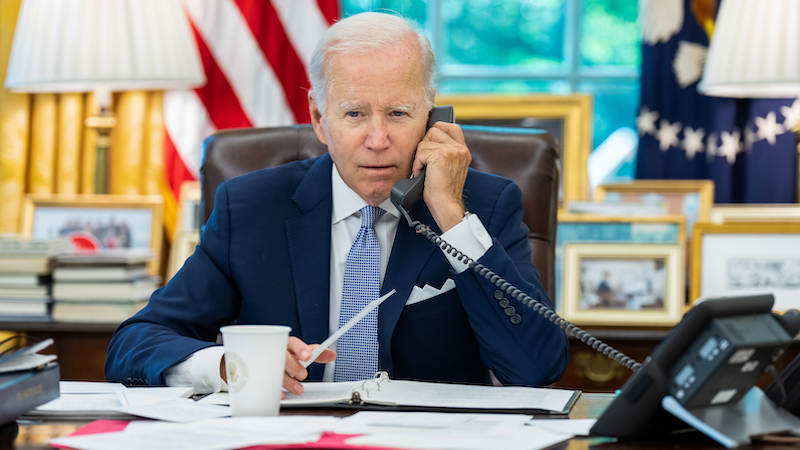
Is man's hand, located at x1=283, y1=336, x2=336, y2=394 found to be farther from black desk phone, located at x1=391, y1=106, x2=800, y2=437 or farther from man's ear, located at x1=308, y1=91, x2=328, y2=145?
man's ear, located at x1=308, y1=91, x2=328, y2=145

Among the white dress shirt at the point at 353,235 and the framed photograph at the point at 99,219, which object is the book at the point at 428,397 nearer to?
the white dress shirt at the point at 353,235

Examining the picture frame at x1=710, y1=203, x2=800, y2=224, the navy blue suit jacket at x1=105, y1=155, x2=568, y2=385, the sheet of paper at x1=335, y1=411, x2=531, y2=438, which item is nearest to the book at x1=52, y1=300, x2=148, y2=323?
the navy blue suit jacket at x1=105, y1=155, x2=568, y2=385

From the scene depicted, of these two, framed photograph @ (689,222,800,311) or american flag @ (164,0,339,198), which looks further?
american flag @ (164,0,339,198)

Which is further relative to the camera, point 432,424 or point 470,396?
point 470,396

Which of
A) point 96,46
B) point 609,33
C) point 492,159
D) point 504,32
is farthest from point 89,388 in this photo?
point 609,33

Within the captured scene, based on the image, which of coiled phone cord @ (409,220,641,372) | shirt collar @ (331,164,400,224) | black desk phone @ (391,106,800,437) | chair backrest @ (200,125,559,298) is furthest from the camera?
chair backrest @ (200,125,559,298)

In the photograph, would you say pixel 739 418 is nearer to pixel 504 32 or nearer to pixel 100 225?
pixel 100 225

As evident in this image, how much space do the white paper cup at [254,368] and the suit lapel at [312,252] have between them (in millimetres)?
445

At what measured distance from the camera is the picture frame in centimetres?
210

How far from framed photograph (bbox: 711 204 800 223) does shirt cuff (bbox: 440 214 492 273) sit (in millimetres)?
1221

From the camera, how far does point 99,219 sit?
7.54 ft

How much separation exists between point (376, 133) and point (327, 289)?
0.30m

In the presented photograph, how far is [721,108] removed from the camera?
246cm

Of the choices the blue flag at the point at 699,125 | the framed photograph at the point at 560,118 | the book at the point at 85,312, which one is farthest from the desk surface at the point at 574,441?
the blue flag at the point at 699,125
